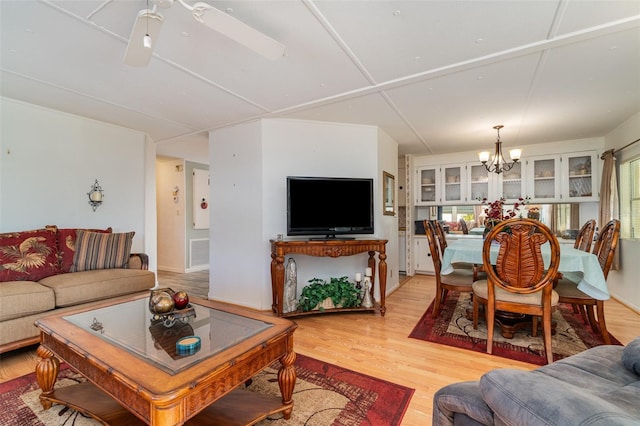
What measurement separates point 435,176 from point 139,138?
5168 millimetres

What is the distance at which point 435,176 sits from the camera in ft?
18.3

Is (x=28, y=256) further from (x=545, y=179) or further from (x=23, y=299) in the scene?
(x=545, y=179)

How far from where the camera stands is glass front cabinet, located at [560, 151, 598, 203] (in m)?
4.42

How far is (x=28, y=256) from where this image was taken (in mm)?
2734

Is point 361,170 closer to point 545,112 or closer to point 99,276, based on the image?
point 545,112

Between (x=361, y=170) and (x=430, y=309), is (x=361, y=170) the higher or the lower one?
the higher one

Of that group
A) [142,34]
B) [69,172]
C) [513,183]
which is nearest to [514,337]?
[513,183]

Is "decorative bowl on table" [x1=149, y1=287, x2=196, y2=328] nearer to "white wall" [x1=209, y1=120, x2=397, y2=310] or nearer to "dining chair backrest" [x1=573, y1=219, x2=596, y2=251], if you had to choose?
"white wall" [x1=209, y1=120, x2=397, y2=310]

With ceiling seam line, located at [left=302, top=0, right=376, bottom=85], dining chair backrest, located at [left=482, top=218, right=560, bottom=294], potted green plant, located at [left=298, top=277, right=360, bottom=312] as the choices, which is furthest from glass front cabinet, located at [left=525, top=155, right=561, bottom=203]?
ceiling seam line, located at [left=302, top=0, right=376, bottom=85]

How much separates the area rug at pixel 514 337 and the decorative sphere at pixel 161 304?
6.93 feet

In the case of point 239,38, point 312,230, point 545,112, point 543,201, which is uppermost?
point 545,112

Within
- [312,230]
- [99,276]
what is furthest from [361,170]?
[99,276]

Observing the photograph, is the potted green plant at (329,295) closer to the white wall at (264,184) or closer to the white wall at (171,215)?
the white wall at (264,184)

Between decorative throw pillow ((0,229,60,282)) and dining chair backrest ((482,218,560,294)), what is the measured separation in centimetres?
409
